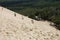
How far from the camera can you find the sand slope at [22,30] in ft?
76.2

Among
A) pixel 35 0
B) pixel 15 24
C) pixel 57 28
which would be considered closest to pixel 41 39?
pixel 15 24

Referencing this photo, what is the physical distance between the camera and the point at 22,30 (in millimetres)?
24656

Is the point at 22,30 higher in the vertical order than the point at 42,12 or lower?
higher

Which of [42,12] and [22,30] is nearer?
[22,30]

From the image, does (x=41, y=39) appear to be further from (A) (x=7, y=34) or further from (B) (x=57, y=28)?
(B) (x=57, y=28)

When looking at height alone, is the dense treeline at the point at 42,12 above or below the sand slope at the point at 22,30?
below

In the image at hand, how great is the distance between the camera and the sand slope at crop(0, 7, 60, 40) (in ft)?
76.2

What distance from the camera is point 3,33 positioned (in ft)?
75.5

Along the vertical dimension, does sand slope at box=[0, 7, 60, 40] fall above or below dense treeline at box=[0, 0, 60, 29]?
above

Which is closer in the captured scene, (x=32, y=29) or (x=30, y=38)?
(x=30, y=38)

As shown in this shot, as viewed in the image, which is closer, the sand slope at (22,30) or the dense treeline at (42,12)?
the sand slope at (22,30)

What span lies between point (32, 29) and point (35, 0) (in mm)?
111014

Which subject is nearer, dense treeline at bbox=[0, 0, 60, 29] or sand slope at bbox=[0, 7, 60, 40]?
sand slope at bbox=[0, 7, 60, 40]

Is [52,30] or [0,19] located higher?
[0,19]
